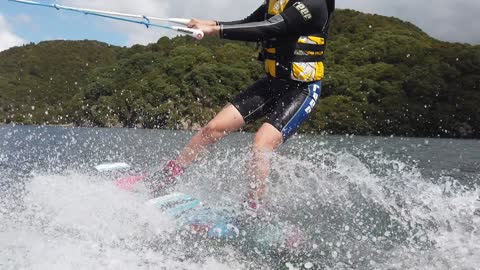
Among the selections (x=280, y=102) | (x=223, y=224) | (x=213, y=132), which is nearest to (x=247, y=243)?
(x=223, y=224)

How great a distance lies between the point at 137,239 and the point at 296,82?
6.94 feet

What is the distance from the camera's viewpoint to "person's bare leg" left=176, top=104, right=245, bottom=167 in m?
4.71

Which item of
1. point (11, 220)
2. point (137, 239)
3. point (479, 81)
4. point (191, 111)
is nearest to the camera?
point (137, 239)

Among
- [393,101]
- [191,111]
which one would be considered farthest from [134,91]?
[393,101]

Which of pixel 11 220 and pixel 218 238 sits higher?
pixel 11 220

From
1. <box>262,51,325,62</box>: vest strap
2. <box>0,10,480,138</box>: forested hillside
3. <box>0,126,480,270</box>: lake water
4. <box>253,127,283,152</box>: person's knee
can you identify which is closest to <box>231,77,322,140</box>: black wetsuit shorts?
<box>253,127,283,152</box>: person's knee

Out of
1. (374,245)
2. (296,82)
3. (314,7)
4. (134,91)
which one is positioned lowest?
(374,245)

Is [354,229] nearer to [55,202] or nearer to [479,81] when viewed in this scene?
[55,202]

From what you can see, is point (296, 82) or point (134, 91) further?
point (134, 91)

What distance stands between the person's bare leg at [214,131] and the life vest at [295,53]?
575 millimetres

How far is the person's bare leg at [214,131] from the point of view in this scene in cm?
471

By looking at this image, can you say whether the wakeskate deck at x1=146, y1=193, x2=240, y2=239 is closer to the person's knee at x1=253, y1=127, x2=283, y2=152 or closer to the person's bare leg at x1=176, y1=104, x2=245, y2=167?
the person's bare leg at x1=176, y1=104, x2=245, y2=167

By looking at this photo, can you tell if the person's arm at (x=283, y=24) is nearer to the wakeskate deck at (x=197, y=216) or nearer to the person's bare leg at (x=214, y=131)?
the person's bare leg at (x=214, y=131)

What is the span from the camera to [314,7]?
14.4ft
